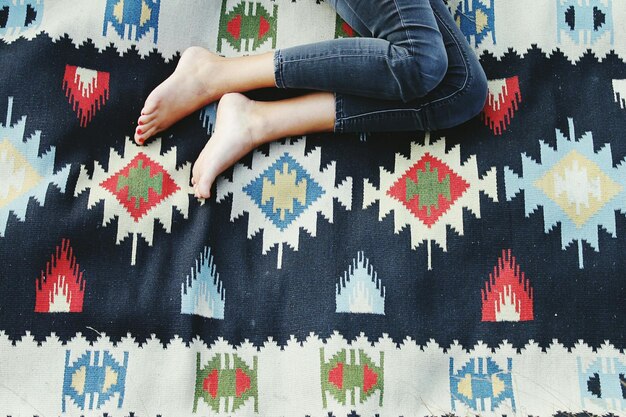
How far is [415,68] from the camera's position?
1.14 meters

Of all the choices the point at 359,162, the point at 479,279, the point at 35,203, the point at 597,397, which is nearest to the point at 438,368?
the point at 479,279

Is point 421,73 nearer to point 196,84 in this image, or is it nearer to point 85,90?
point 196,84

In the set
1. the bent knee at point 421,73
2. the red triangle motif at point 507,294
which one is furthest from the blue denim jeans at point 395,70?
the red triangle motif at point 507,294

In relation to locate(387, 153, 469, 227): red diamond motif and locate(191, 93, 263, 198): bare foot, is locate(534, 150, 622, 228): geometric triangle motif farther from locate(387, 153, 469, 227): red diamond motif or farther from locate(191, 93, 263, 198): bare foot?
locate(191, 93, 263, 198): bare foot

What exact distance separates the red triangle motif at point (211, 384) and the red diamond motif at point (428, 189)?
1.61 feet

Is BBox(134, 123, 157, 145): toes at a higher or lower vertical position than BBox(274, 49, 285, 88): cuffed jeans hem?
lower

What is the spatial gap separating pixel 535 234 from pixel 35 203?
0.97 meters

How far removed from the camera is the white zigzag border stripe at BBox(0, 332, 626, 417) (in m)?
1.10

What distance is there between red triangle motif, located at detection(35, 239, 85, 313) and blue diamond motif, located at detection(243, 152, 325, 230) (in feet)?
1.18

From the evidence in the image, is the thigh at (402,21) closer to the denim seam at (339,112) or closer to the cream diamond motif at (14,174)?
the denim seam at (339,112)

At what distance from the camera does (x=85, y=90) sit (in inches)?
48.1

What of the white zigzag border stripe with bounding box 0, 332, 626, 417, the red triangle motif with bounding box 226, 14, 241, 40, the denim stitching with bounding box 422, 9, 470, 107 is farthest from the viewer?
the red triangle motif with bounding box 226, 14, 241, 40

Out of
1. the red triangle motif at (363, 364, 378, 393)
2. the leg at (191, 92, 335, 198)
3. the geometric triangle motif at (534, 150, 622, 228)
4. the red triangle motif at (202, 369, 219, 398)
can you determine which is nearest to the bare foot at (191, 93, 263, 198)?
the leg at (191, 92, 335, 198)

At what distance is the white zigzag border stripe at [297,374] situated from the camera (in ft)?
3.60
